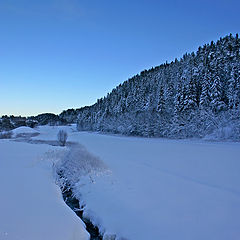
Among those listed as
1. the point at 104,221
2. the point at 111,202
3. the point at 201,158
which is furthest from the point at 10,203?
the point at 201,158

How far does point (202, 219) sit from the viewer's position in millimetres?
5426

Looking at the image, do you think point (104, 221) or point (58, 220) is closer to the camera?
point (58, 220)

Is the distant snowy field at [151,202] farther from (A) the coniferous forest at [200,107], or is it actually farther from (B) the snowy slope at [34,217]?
(A) the coniferous forest at [200,107]

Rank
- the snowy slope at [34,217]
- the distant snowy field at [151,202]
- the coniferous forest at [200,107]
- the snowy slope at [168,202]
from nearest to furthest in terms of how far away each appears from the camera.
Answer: the snowy slope at [34,217]
the distant snowy field at [151,202]
the snowy slope at [168,202]
the coniferous forest at [200,107]

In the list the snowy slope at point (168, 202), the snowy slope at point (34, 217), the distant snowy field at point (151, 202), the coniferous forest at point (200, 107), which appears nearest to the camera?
the snowy slope at point (34, 217)

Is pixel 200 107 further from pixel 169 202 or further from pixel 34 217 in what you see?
pixel 34 217

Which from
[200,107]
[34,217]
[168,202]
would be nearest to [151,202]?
[168,202]

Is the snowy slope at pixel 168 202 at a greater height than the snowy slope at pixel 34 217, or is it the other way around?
the snowy slope at pixel 34 217

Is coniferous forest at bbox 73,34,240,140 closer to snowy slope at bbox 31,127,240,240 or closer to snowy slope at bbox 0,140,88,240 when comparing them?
snowy slope at bbox 31,127,240,240

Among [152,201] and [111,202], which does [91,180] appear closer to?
[111,202]

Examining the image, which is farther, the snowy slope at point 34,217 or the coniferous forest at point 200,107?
the coniferous forest at point 200,107

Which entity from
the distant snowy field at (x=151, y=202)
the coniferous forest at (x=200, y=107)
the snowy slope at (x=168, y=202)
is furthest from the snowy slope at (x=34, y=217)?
the coniferous forest at (x=200, y=107)

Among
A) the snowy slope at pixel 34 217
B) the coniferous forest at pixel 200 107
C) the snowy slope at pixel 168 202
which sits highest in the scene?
the coniferous forest at pixel 200 107

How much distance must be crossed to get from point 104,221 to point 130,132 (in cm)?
3746
